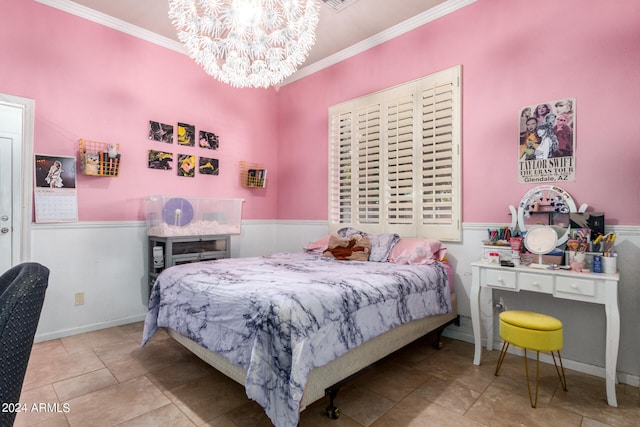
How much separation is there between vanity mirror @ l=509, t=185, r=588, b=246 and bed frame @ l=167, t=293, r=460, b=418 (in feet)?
3.58

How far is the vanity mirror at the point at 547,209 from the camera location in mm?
2387

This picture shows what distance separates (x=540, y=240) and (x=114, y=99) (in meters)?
4.02

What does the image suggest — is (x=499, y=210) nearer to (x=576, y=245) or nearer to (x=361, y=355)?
(x=576, y=245)

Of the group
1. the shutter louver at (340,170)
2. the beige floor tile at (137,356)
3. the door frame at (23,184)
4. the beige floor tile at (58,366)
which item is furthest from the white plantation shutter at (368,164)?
the door frame at (23,184)

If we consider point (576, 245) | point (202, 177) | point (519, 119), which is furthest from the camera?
point (202, 177)

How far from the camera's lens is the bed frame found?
166 cm

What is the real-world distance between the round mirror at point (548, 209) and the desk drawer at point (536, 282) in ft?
1.12

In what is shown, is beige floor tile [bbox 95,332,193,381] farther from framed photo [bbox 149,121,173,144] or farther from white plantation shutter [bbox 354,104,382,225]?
white plantation shutter [bbox 354,104,382,225]

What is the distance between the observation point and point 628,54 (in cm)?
221

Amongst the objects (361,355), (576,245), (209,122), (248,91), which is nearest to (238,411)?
(361,355)

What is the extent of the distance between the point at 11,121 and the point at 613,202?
15.4 ft

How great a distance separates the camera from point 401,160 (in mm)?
3365

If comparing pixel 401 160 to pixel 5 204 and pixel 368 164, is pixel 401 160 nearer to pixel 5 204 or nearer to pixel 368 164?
pixel 368 164

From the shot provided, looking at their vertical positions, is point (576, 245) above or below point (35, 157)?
below
